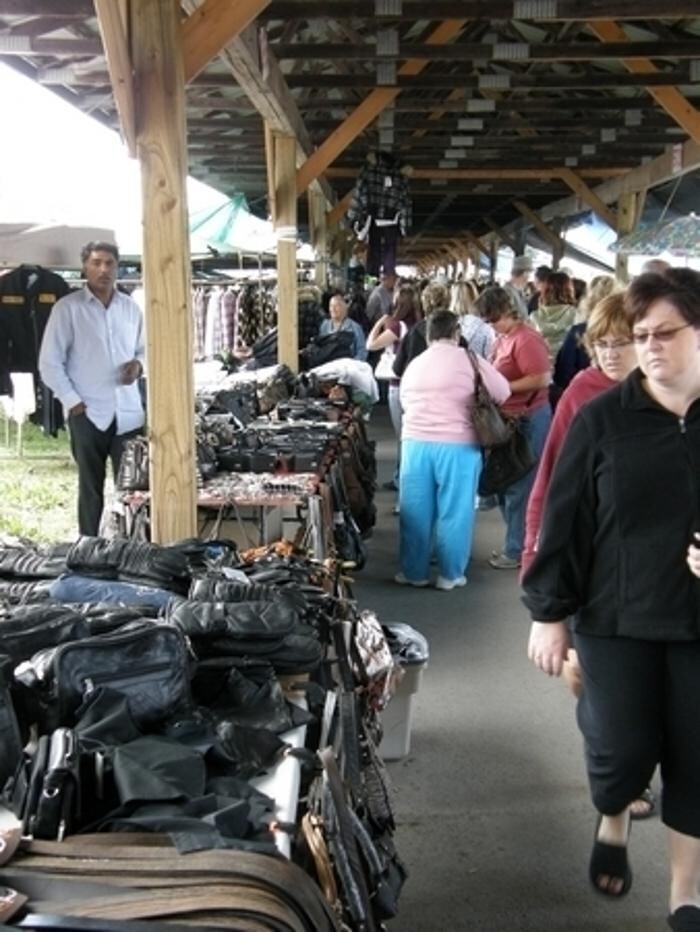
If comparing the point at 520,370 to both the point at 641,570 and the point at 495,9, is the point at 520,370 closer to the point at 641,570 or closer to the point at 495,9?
the point at 495,9

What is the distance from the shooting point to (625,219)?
38.0 ft

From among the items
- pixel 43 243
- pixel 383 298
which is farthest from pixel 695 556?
pixel 383 298

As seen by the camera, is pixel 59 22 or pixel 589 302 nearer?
pixel 589 302

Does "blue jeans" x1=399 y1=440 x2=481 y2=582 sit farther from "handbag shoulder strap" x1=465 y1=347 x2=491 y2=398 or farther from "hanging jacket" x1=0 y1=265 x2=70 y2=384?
"hanging jacket" x1=0 y1=265 x2=70 y2=384

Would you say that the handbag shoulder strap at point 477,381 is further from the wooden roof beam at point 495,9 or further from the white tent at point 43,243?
the white tent at point 43,243

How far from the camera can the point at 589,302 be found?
14.3 ft

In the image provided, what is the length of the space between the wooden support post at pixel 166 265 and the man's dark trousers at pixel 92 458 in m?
1.42

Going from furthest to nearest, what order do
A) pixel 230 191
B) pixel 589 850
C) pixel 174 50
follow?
1. pixel 230 191
2. pixel 174 50
3. pixel 589 850

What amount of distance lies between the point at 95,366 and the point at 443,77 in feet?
12.4

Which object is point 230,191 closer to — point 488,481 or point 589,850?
point 488,481

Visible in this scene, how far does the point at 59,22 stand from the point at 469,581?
3967mm

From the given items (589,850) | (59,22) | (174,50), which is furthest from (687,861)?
(59,22)

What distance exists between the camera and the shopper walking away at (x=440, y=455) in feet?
17.9

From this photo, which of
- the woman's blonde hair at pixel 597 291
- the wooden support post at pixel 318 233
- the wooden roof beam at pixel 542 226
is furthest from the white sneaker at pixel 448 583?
the wooden roof beam at pixel 542 226
